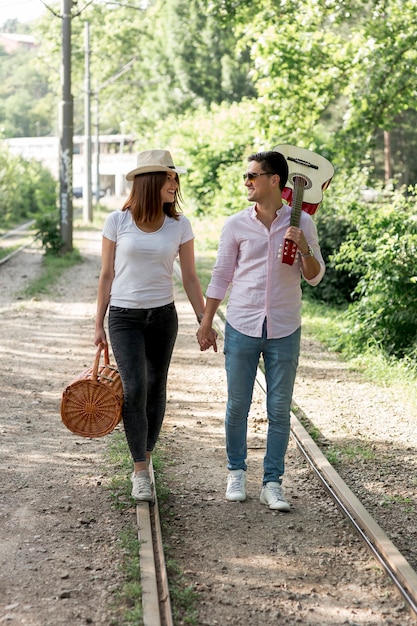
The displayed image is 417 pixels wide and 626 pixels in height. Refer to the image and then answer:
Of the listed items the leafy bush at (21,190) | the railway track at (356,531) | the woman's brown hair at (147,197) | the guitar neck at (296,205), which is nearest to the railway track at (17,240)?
the leafy bush at (21,190)

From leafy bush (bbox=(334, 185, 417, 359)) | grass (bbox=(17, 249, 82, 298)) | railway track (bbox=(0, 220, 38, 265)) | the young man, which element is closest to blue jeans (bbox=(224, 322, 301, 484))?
the young man

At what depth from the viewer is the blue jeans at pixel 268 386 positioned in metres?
5.82

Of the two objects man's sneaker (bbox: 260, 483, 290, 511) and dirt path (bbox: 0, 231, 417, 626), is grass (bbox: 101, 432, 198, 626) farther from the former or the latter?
man's sneaker (bbox: 260, 483, 290, 511)

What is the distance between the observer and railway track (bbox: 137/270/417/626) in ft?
14.7

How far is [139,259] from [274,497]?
5.64 ft

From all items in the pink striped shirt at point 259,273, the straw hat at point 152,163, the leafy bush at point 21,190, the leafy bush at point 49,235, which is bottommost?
the leafy bush at point 21,190

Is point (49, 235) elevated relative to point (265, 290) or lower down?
lower down

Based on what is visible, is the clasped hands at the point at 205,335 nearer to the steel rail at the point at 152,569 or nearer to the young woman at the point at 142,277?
the young woman at the point at 142,277

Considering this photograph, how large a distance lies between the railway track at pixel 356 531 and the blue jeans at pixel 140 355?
1.54ft

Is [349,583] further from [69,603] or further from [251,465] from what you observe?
[251,465]

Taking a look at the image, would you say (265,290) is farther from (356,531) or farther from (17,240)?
(17,240)

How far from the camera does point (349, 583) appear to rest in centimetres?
492

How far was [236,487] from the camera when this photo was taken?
617 centimetres

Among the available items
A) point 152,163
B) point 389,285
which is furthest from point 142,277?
point 389,285
